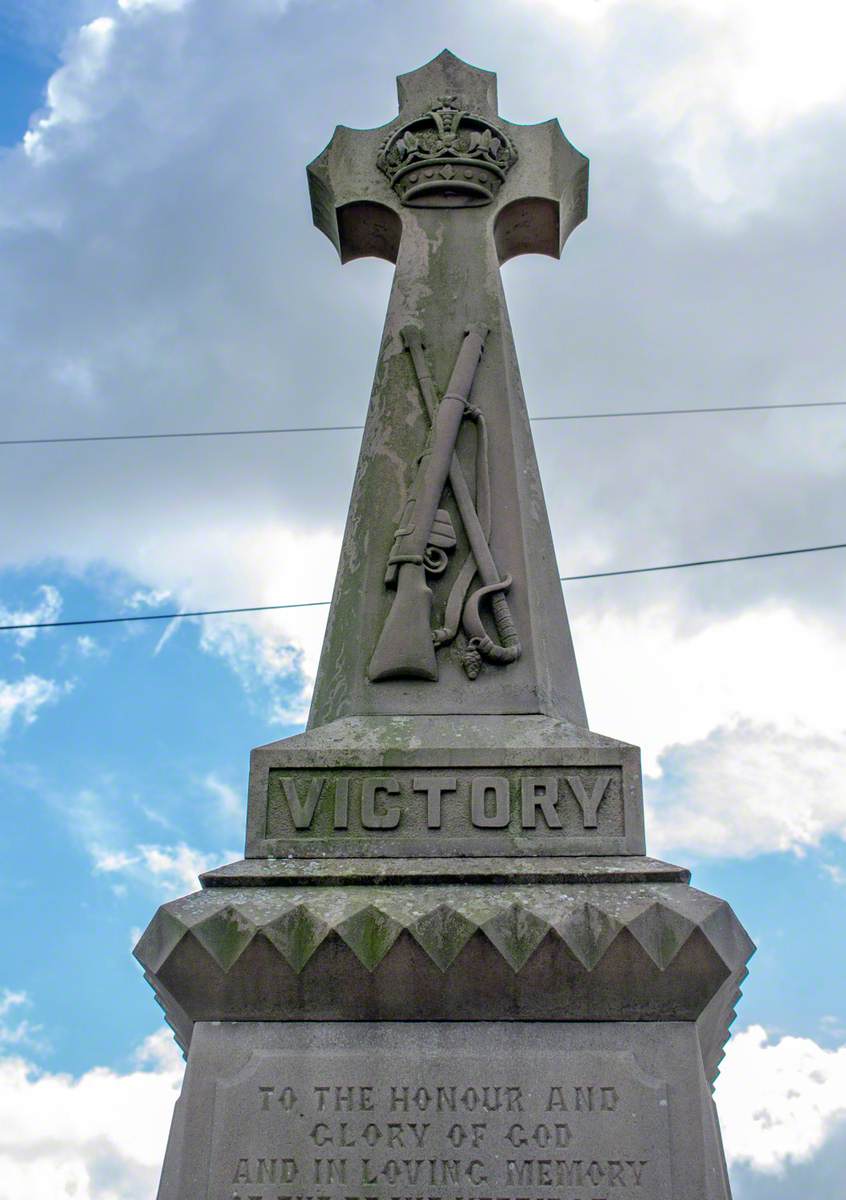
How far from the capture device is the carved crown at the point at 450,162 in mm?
7277

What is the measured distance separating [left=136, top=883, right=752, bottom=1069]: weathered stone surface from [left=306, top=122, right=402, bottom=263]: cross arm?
13.6ft

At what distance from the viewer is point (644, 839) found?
5305mm

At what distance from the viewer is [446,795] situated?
5.38 meters

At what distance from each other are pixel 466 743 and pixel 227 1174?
189 cm

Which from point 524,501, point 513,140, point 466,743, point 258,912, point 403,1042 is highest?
point 513,140

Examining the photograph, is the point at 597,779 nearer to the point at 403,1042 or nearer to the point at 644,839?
the point at 644,839

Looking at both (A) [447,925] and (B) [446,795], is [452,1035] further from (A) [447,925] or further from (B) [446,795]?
(B) [446,795]

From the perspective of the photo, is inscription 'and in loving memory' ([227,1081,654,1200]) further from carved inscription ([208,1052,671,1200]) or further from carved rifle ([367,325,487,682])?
carved rifle ([367,325,487,682])

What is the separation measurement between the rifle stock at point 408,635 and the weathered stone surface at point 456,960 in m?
1.27

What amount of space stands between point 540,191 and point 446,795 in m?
3.62

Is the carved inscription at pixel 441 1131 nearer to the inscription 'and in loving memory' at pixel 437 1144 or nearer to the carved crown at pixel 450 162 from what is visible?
the inscription 'and in loving memory' at pixel 437 1144

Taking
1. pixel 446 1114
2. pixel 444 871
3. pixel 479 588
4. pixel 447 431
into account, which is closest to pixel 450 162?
pixel 447 431

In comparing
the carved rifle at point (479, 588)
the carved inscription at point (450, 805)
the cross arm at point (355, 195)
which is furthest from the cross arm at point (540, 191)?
the carved inscription at point (450, 805)

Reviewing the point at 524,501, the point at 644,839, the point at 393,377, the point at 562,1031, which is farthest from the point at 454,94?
the point at 562,1031
